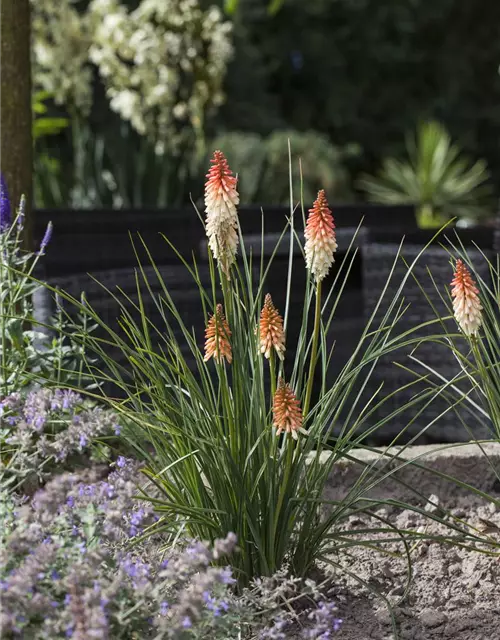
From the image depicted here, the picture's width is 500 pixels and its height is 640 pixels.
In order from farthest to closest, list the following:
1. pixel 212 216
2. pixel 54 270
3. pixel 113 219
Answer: pixel 113 219 < pixel 54 270 < pixel 212 216

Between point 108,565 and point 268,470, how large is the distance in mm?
337

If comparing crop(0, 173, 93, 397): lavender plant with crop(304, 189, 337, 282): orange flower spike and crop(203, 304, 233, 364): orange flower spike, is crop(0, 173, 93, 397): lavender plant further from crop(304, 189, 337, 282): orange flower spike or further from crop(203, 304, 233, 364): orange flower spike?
crop(304, 189, 337, 282): orange flower spike

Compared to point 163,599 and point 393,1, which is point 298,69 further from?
point 163,599

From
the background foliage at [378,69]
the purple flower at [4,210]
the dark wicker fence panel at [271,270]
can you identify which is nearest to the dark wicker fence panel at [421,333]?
the dark wicker fence panel at [271,270]

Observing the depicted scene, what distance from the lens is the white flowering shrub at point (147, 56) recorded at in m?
6.75

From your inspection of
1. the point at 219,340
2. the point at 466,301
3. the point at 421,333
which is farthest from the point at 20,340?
the point at 421,333

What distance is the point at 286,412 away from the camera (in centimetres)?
167

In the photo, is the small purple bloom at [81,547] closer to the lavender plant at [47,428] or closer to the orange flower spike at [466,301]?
the lavender plant at [47,428]

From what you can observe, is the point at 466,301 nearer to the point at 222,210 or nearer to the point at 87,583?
the point at 222,210

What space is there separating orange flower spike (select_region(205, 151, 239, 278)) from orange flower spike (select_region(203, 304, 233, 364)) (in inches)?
3.3

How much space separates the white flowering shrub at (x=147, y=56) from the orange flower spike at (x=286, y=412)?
195 inches

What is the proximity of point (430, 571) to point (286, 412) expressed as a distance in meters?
0.60

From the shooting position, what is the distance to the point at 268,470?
1.80m

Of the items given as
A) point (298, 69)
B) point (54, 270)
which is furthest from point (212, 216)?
point (298, 69)
